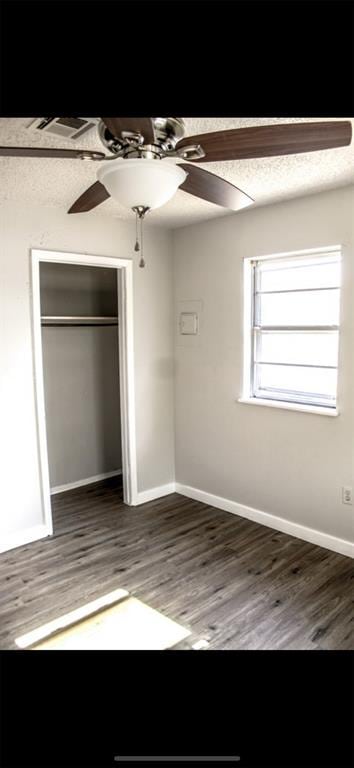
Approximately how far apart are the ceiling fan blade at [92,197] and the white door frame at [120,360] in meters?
0.91

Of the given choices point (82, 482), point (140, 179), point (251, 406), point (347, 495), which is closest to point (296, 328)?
point (251, 406)

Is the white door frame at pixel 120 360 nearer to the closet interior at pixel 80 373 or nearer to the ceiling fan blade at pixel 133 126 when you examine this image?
the closet interior at pixel 80 373

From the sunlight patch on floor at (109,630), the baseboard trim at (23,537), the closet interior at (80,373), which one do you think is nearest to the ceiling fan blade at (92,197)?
the closet interior at (80,373)

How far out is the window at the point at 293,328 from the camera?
3.13 meters

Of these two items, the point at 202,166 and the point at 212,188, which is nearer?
the point at 212,188

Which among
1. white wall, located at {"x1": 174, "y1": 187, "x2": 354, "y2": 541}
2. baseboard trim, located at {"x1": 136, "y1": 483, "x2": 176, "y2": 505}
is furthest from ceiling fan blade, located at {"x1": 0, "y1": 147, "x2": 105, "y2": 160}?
baseboard trim, located at {"x1": 136, "y1": 483, "x2": 176, "y2": 505}

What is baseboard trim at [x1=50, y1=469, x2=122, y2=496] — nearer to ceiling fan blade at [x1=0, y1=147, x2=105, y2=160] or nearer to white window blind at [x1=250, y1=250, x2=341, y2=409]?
white window blind at [x1=250, y1=250, x2=341, y2=409]

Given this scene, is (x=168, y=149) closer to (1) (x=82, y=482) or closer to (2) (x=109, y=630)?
(2) (x=109, y=630)

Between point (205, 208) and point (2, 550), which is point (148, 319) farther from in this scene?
point (2, 550)

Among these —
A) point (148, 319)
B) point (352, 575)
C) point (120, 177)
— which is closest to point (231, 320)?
point (148, 319)

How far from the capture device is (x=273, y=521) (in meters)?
3.52

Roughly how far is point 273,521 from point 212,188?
96.5 inches

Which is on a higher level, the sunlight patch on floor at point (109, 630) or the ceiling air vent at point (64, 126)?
the ceiling air vent at point (64, 126)

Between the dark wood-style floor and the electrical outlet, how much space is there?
368 mm
